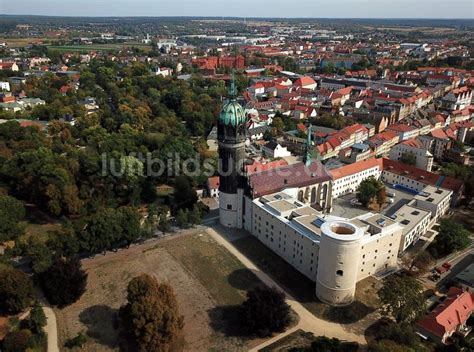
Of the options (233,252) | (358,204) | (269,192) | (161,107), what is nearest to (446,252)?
→ (358,204)

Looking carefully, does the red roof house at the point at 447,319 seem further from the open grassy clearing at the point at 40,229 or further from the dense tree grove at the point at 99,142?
the open grassy clearing at the point at 40,229

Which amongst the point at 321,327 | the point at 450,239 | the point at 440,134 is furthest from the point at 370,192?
the point at 440,134

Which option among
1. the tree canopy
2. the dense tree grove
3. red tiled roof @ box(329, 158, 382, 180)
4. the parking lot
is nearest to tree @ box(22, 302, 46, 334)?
the dense tree grove

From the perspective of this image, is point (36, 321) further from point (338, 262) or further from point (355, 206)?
point (355, 206)

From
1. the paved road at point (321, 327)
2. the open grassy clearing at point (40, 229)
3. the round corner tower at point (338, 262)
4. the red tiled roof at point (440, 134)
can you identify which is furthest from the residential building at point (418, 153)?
the open grassy clearing at point (40, 229)

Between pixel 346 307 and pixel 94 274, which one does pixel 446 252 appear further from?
pixel 94 274

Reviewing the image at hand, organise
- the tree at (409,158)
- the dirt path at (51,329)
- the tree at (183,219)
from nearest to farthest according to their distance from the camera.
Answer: the dirt path at (51,329), the tree at (183,219), the tree at (409,158)

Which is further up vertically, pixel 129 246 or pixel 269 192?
pixel 269 192
